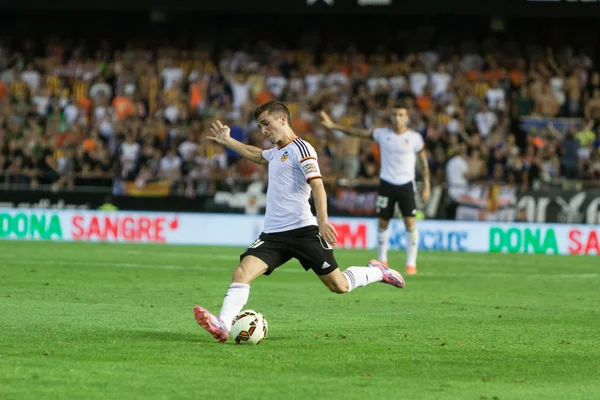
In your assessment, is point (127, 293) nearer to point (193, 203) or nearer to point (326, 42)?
point (193, 203)

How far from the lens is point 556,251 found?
24.8 metres

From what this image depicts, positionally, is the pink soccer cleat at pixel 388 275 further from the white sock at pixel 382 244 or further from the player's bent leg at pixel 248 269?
the white sock at pixel 382 244

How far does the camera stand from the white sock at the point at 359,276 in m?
10.2

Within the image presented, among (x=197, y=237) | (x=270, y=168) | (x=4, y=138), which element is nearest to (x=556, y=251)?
(x=197, y=237)

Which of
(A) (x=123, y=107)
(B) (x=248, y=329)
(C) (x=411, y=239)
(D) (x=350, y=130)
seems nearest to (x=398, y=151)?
(D) (x=350, y=130)

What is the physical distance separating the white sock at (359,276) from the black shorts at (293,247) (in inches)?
25.6

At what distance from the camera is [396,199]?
676 inches

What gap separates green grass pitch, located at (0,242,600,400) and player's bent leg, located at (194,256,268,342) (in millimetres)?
137

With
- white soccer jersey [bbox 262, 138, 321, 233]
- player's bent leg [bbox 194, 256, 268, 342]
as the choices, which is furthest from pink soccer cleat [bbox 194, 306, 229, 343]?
white soccer jersey [bbox 262, 138, 321, 233]

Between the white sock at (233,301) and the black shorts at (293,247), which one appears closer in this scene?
the white sock at (233,301)

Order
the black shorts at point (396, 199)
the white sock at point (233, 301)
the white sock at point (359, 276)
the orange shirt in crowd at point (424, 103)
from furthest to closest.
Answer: the orange shirt in crowd at point (424, 103) → the black shorts at point (396, 199) → the white sock at point (359, 276) → the white sock at point (233, 301)

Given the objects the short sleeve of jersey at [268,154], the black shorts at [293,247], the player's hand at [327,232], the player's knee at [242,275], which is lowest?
the player's knee at [242,275]

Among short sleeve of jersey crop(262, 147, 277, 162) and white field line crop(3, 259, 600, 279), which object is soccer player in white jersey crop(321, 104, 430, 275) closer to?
white field line crop(3, 259, 600, 279)

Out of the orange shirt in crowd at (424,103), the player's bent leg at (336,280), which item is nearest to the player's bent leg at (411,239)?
the player's bent leg at (336,280)
